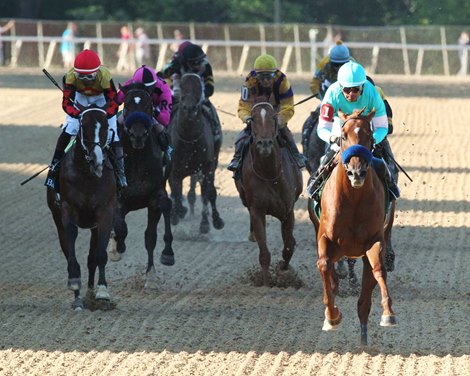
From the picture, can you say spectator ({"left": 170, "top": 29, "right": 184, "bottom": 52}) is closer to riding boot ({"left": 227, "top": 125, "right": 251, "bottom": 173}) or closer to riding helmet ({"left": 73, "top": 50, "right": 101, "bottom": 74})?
riding boot ({"left": 227, "top": 125, "right": 251, "bottom": 173})

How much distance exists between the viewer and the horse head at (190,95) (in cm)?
1536

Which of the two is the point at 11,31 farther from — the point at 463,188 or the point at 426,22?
the point at 463,188

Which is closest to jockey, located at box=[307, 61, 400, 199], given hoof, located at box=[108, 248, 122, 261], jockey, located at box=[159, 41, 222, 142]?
hoof, located at box=[108, 248, 122, 261]

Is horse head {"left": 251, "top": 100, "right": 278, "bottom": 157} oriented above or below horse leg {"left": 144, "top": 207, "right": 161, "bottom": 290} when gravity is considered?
above

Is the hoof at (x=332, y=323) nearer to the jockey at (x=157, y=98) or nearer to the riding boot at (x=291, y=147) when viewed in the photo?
the riding boot at (x=291, y=147)

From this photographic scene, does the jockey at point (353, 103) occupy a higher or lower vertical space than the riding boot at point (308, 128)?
higher

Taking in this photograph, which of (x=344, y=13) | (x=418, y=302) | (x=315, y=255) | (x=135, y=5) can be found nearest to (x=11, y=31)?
(x=135, y=5)

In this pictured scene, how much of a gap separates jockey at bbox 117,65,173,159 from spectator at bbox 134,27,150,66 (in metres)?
31.4

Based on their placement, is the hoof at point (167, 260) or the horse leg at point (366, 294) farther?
the hoof at point (167, 260)

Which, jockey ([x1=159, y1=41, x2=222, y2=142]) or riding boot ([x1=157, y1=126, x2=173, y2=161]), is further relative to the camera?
jockey ([x1=159, y1=41, x2=222, y2=142])

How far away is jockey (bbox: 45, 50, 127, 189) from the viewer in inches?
452

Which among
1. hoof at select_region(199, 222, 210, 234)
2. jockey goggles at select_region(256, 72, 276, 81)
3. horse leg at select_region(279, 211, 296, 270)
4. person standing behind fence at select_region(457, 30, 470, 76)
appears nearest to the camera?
horse leg at select_region(279, 211, 296, 270)

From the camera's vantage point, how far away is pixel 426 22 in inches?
1948

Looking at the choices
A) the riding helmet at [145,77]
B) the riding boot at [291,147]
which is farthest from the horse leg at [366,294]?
the riding helmet at [145,77]
